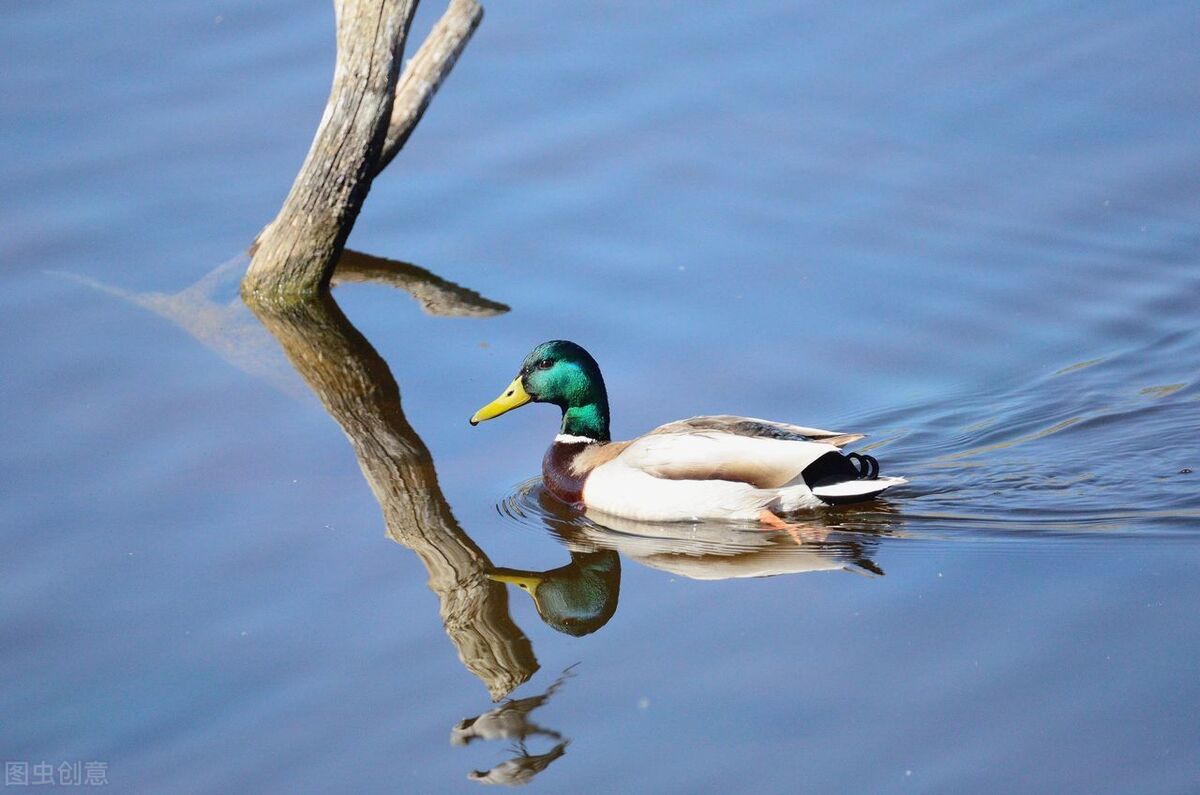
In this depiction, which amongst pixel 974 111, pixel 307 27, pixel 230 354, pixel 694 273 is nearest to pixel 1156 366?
pixel 694 273

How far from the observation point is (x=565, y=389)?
8320 mm

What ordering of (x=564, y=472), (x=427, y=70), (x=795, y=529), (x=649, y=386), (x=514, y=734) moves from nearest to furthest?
(x=514, y=734)
(x=795, y=529)
(x=564, y=472)
(x=649, y=386)
(x=427, y=70)

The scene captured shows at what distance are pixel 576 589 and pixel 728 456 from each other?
108 cm

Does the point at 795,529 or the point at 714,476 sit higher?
the point at 714,476

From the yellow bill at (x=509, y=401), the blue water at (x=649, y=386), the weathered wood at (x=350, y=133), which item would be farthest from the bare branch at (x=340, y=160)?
the yellow bill at (x=509, y=401)

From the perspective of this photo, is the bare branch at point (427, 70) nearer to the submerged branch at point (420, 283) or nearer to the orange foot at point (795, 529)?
the submerged branch at point (420, 283)

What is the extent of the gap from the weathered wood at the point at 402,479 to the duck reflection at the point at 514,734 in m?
0.14

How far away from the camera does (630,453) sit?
7.98 m

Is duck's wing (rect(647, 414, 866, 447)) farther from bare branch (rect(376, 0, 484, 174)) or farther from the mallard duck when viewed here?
bare branch (rect(376, 0, 484, 174))

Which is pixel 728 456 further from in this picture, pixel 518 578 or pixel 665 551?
pixel 518 578

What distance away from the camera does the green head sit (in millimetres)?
8242

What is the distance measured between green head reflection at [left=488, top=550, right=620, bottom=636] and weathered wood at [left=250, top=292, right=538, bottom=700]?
15cm

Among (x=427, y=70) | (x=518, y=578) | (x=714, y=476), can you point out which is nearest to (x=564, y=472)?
(x=714, y=476)

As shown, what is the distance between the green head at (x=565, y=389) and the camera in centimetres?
824
